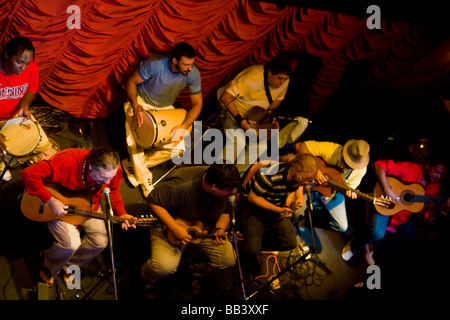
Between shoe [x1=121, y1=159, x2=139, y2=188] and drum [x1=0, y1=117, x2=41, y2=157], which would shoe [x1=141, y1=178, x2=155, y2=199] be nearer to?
shoe [x1=121, y1=159, x2=139, y2=188]

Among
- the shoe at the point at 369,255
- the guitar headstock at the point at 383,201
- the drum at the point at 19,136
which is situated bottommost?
the shoe at the point at 369,255

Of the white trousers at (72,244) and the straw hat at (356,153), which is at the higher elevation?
the straw hat at (356,153)

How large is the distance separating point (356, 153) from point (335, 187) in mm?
479

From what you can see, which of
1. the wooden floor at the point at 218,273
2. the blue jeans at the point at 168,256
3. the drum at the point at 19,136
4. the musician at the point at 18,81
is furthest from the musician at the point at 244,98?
the drum at the point at 19,136

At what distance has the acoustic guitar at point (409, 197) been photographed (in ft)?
16.4

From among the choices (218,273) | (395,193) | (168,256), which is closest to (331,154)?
(395,193)

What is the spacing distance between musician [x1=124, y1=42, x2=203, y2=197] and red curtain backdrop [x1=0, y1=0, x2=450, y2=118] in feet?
1.05

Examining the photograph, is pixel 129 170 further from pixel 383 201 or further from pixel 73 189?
pixel 383 201

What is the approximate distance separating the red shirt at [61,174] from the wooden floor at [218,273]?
0.92 metres

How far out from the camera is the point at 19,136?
349 cm

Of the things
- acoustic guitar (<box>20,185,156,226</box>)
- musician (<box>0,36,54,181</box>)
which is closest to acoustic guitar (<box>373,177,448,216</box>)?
acoustic guitar (<box>20,185,156,226</box>)

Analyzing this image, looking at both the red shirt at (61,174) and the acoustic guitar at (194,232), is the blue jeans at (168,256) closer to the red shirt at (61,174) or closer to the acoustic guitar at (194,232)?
the acoustic guitar at (194,232)

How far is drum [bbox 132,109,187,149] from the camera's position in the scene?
4.16 m
